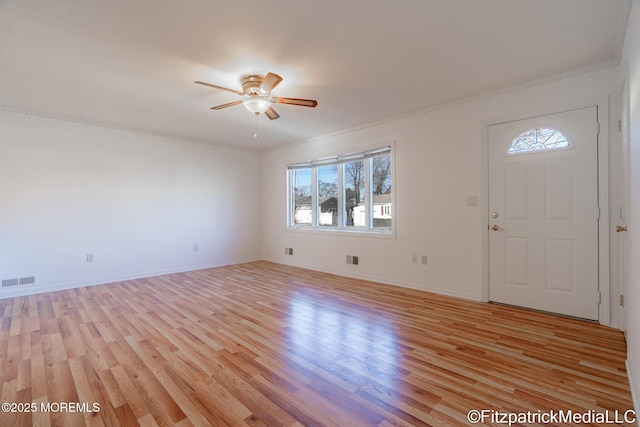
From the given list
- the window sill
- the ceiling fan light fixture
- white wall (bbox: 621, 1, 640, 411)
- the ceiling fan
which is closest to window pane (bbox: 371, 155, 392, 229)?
the window sill

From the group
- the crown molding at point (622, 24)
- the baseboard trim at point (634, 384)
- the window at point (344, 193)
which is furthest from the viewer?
the window at point (344, 193)

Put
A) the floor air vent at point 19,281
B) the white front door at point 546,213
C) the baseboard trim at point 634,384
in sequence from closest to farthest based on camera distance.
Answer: the baseboard trim at point 634,384, the white front door at point 546,213, the floor air vent at point 19,281

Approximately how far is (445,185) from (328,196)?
90.6 inches

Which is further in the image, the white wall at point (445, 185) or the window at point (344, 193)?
the window at point (344, 193)

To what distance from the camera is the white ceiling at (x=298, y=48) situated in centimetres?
205

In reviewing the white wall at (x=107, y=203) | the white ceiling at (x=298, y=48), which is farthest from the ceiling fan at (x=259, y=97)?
the white wall at (x=107, y=203)

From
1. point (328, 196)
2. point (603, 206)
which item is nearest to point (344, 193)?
point (328, 196)

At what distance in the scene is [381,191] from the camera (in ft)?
15.5

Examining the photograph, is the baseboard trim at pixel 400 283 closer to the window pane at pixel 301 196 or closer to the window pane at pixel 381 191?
the window pane at pixel 381 191

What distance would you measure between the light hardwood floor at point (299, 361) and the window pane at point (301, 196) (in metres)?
2.60

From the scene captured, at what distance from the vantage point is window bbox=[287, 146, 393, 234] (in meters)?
4.68

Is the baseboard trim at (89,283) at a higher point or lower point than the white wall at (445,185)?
lower

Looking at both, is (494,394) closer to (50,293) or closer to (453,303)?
(453,303)

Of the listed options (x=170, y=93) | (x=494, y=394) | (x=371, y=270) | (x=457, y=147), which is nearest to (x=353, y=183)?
(x=371, y=270)
